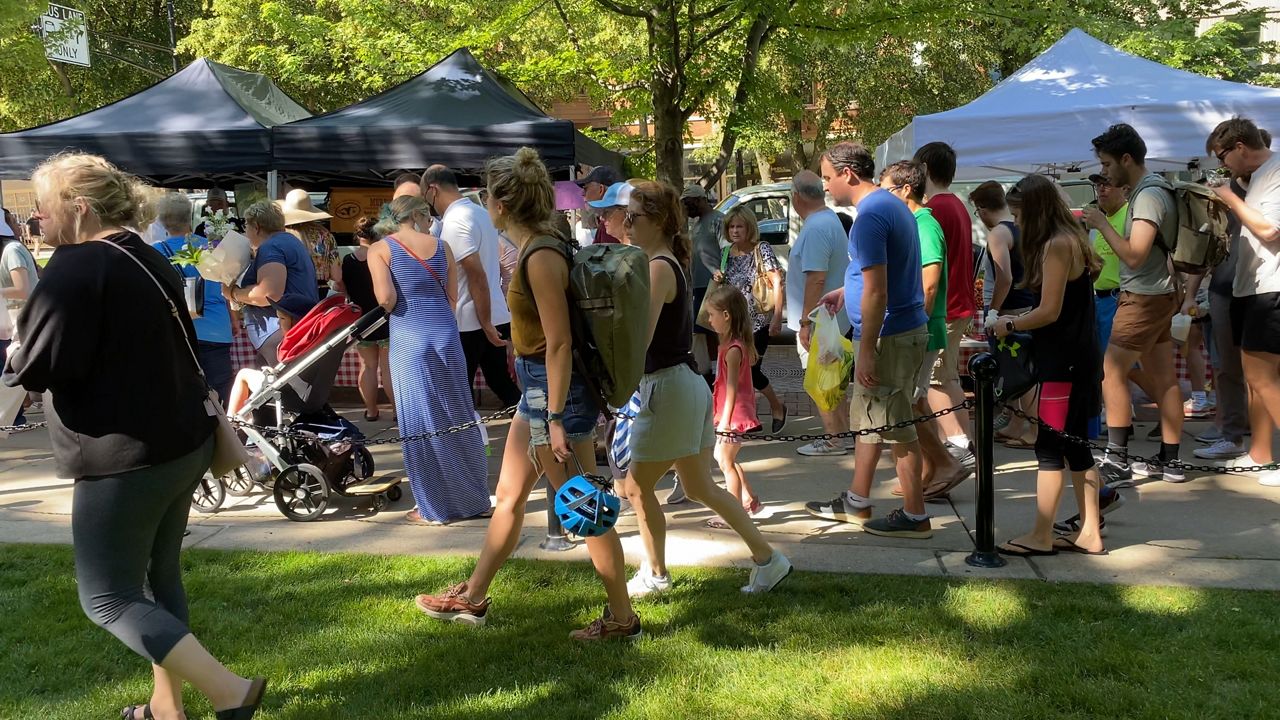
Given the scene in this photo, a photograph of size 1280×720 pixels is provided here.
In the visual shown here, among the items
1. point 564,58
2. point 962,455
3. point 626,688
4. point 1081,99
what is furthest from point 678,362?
point 564,58

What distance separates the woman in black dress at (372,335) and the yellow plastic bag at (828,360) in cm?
344

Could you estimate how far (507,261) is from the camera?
7.47 metres

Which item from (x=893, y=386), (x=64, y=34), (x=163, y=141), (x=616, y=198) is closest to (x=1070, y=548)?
(x=893, y=386)

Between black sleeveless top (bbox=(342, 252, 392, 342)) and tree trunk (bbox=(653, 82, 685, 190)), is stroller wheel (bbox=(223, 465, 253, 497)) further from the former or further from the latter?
tree trunk (bbox=(653, 82, 685, 190))

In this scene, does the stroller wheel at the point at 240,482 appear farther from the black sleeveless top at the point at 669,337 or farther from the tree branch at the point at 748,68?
the tree branch at the point at 748,68

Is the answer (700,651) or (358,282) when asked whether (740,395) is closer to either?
(700,651)

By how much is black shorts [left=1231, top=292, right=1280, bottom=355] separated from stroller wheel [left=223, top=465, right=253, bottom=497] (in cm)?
594

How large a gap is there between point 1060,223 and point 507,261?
157 inches

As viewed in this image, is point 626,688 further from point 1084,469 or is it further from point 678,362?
point 1084,469

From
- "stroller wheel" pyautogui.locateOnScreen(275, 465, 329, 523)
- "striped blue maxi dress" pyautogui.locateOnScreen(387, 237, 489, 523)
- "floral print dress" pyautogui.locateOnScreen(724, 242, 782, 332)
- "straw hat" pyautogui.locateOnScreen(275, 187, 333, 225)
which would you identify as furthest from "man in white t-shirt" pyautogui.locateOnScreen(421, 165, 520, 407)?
"floral print dress" pyautogui.locateOnScreen(724, 242, 782, 332)

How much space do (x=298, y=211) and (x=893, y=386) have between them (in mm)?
4582

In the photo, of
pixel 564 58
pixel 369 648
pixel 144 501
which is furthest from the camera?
pixel 564 58

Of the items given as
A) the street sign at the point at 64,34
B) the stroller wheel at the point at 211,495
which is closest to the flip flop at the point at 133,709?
the stroller wheel at the point at 211,495

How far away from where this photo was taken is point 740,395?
557 cm
